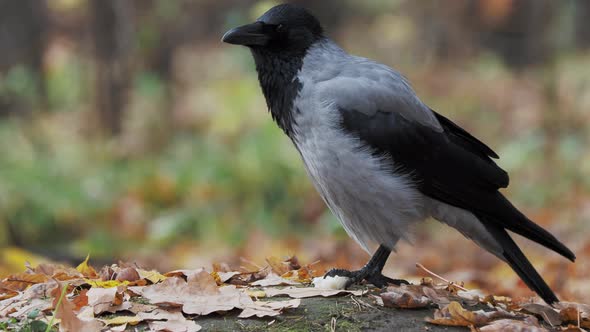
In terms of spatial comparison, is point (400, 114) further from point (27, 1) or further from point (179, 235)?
point (27, 1)

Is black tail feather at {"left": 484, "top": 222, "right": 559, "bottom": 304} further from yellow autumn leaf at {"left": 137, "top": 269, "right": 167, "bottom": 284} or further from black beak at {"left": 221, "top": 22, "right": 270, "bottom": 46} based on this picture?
yellow autumn leaf at {"left": 137, "top": 269, "right": 167, "bottom": 284}

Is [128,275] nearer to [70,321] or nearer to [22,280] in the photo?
[22,280]

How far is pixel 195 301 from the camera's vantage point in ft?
11.2

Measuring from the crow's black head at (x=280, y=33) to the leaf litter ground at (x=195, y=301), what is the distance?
1189 mm

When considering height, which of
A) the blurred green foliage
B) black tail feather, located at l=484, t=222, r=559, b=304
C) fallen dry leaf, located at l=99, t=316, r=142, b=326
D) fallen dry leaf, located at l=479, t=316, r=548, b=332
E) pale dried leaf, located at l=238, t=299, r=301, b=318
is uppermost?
the blurred green foliage

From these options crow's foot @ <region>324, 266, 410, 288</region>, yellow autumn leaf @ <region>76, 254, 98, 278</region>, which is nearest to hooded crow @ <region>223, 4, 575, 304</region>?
crow's foot @ <region>324, 266, 410, 288</region>

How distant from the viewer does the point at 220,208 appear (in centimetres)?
931

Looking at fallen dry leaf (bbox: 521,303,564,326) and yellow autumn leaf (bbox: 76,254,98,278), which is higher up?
fallen dry leaf (bbox: 521,303,564,326)

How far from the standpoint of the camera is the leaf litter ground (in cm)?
322

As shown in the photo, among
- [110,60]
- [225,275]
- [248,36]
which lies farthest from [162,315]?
[110,60]

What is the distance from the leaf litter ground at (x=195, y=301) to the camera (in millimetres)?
3225

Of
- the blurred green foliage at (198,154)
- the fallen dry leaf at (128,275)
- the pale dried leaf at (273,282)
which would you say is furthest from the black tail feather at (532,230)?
the blurred green foliage at (198,154)

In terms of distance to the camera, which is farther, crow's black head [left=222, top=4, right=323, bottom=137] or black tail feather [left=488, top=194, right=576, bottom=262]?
crow's black head [left=222, top=4, right=323, bottom=137]

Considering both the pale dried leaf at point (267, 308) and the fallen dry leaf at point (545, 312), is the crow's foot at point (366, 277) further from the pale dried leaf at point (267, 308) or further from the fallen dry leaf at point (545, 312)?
the fallen dry leaf at point (545, 312)
